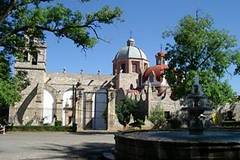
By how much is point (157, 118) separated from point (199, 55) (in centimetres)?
1855

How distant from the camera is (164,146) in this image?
30.6 ft

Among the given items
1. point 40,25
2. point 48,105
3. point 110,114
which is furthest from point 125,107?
point 40,25

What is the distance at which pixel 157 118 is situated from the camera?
51156 millimetres

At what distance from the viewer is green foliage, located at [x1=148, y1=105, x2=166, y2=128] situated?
164 feet

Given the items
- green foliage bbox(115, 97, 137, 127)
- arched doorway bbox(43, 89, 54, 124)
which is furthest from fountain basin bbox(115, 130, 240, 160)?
arched doorway bbox(43, 89, 54, 124)

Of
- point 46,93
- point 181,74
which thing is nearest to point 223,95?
point 181,74

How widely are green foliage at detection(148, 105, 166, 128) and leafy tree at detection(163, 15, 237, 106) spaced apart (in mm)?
15618

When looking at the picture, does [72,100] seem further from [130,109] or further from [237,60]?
[237,60]

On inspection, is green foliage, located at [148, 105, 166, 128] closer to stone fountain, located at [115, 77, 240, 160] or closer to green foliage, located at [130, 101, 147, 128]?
green foliage, located at [130, 101, 147, 128]

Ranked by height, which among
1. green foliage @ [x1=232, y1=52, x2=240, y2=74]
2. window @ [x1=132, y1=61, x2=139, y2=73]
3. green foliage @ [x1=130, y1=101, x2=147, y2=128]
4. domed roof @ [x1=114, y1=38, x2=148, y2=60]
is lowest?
green foliage @ [x1=130, y1=101, x2=147, y2=128]

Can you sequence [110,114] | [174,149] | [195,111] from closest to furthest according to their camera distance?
[174,149] → [195,111] → [110,114]

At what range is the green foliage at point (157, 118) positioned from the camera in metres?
50.0

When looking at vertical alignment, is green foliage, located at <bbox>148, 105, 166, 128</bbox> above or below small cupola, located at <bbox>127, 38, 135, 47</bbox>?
below

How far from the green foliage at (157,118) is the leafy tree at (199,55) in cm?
1562
